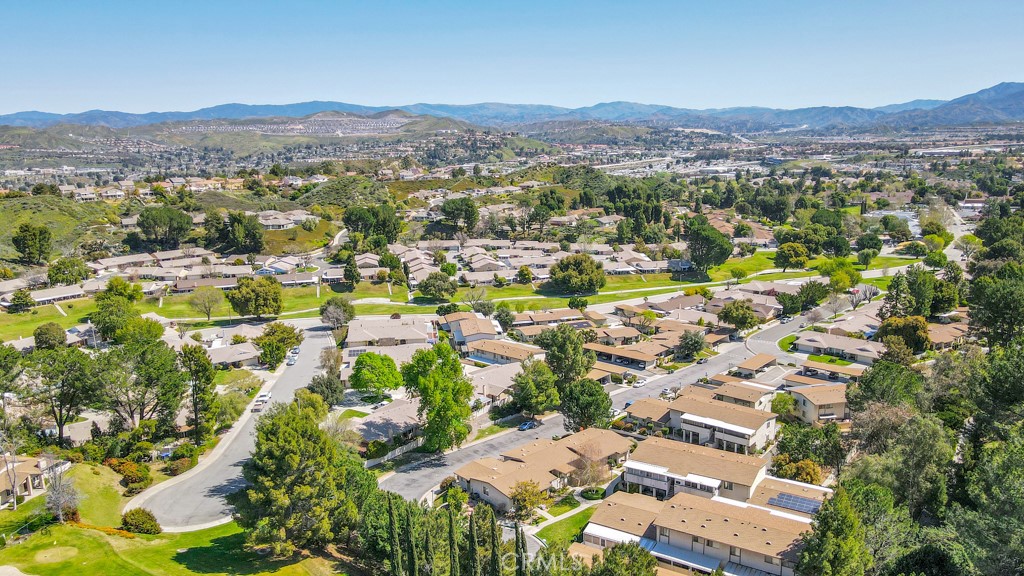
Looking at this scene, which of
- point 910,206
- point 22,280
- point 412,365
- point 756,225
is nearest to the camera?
point 412,365

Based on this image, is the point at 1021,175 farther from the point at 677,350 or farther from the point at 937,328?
the point at 677,350

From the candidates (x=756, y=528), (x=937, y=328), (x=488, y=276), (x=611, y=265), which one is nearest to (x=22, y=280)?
(x=488, y=276)

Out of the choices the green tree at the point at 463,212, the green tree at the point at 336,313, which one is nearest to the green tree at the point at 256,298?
the green tree at the point at 336,313

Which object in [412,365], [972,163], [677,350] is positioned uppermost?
[972,163]

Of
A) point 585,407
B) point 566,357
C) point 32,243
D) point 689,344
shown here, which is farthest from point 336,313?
point 32,243

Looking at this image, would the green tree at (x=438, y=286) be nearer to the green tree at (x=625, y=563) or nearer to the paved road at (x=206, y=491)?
the paved road at (x=206, y=491)

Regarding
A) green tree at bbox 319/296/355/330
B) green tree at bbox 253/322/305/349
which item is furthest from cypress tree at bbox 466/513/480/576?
green tree at bbox 319/296/355/330
